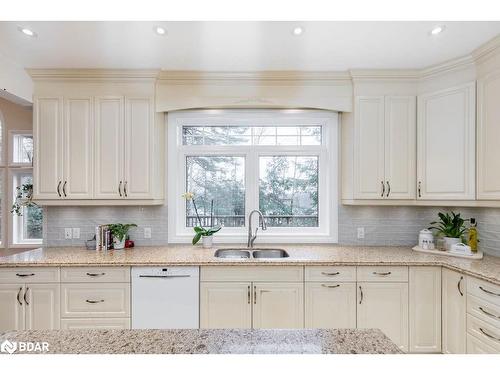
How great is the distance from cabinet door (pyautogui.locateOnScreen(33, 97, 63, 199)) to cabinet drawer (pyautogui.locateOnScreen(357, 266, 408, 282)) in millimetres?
2734

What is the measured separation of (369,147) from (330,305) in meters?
1.44

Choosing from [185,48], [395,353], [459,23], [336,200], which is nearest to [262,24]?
[185,48]

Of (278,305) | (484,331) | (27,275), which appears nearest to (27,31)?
(27,275)

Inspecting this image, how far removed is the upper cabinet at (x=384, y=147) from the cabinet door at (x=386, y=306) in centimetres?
81

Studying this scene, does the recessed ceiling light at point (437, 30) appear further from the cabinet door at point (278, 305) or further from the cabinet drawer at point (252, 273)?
the cabinet door at point (278, 305)

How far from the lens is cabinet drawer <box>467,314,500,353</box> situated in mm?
1756

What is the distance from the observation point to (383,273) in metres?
2.23

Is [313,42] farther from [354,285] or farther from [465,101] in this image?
[354,285]

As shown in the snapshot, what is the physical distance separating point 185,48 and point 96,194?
4.98 feet

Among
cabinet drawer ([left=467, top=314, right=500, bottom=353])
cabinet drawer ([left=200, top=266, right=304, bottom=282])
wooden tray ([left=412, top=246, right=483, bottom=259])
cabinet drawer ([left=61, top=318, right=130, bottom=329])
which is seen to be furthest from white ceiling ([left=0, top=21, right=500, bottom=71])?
cabinet drawer ([left=61, top=318, right=130, bottom=329])

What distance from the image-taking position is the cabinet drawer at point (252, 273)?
2.22 meters

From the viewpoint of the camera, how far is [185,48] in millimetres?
2260

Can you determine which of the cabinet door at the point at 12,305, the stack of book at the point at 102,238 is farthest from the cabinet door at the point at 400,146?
the cabinet door at the point at 12,305

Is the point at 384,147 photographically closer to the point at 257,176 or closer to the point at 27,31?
the point at 257,176
